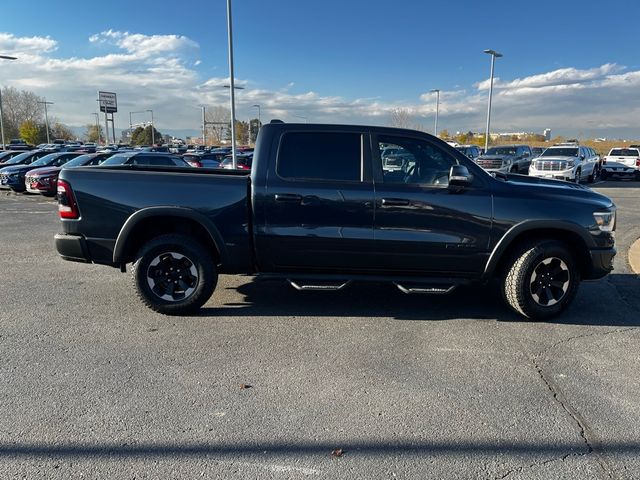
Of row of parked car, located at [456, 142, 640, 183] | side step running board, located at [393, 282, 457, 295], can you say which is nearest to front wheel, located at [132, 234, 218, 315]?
side step running board, located at [393, 282, 457, 295]

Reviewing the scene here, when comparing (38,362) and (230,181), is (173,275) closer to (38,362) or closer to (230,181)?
(230,181)

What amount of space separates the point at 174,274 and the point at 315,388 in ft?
7.38

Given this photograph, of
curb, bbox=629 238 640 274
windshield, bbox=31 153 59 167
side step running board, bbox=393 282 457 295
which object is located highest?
windshield, bbox=31 153 59 167

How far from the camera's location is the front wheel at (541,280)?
16.0 feet

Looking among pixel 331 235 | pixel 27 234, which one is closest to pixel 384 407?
pixel 331 235

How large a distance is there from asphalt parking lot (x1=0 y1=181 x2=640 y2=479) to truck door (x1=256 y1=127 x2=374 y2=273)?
687mm

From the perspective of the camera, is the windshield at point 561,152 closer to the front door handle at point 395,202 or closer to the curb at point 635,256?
the curb at point 635,256

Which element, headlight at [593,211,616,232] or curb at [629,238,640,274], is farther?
curb at [629,238,640,274]

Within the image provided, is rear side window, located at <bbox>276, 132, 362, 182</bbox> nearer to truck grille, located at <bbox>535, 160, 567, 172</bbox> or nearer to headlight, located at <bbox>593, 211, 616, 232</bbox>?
headlight, located at <bbox>593, 211, 616, 232</bbox>

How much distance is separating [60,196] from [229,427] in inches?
127

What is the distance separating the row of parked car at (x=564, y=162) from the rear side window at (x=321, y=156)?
47.7ft

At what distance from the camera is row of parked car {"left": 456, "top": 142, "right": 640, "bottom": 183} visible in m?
21.2

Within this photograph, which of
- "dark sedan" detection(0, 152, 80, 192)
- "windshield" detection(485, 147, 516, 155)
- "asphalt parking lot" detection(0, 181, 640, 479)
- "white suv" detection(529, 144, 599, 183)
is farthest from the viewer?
"windshield" detection(485, 147, 516, 155)

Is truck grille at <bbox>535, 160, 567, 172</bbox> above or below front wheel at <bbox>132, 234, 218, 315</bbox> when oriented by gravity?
above
